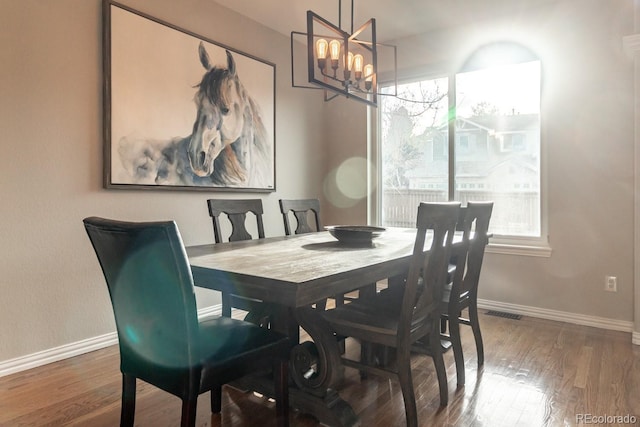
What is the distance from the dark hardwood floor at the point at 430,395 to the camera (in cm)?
186

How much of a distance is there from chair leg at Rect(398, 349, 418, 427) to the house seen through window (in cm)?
237

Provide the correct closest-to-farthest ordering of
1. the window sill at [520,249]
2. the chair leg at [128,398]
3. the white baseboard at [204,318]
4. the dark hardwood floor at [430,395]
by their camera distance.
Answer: the chair leg at [128,398] → the dark hardwood floor at [430,395] → the white baseboard at [204,318] → the window sill at [520,249]

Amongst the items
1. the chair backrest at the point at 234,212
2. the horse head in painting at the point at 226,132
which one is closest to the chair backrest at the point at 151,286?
the chair backrest at the point at 234,212

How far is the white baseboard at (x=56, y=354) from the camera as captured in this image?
235 centimetres

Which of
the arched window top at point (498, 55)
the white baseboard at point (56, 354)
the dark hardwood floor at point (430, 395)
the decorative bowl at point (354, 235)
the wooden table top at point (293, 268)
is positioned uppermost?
the arched window top at point (498, 55)

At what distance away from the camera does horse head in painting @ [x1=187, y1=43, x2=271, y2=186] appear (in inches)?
132

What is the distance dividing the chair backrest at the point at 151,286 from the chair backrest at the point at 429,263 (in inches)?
35.0

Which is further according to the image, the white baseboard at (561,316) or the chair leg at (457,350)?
the white baseboard at (561,316)

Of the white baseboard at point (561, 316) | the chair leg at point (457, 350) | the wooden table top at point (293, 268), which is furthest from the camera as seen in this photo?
the white baseboard at point (561, 316)

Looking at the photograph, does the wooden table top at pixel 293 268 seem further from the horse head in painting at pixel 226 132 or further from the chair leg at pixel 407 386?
the horse head in painting at pixel 226 132

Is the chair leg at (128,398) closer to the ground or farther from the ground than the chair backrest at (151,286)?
closer to the ground

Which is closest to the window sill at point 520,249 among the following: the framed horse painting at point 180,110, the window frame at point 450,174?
the window frame at point 450,174

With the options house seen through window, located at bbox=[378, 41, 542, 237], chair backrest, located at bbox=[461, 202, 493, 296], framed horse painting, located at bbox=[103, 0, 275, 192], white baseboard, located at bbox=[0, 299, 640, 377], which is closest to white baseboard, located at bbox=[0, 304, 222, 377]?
white baseboard, located at bbox=[0, 299, 640, 377]

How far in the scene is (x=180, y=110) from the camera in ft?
10.5
